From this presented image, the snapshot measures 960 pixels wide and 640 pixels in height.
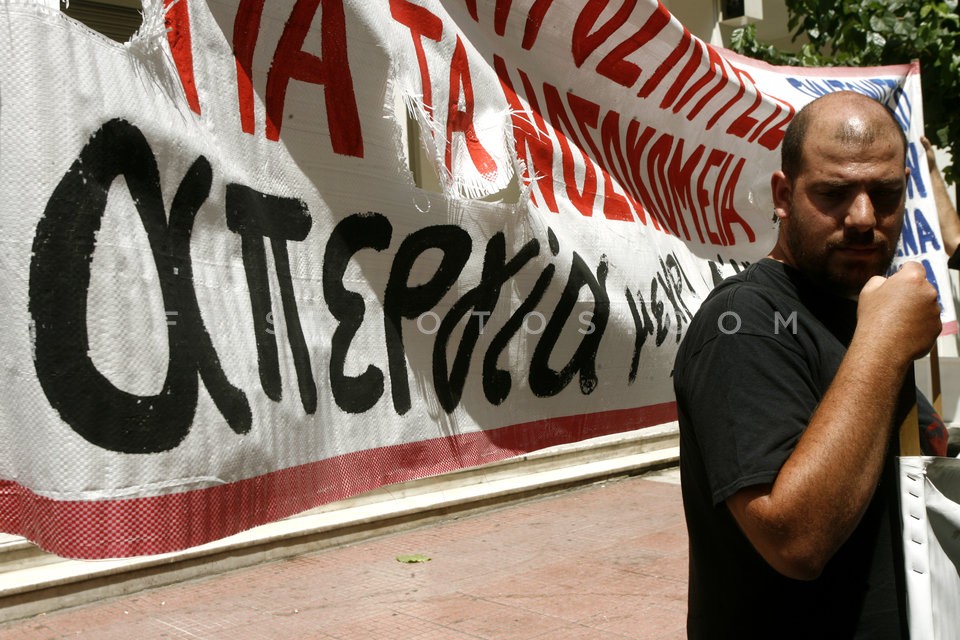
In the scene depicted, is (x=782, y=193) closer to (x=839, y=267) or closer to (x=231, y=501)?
(x=839, y=267)

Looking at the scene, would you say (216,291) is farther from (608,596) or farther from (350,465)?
(608,596)

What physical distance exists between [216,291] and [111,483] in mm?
366

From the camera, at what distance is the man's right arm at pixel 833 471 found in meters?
1.33

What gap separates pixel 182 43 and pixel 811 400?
46.5 inches

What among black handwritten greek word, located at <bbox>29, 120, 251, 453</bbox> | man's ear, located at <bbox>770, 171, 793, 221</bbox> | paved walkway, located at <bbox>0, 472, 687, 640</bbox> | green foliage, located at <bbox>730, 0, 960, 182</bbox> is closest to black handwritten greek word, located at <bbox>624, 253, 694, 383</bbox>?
man's ear, located at <bbox>770, 171, 793, 221</bbox>

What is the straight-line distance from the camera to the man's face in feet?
5.36

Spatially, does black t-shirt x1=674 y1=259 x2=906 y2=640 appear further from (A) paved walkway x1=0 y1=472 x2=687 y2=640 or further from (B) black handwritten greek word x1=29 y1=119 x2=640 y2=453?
(A) paved walkway x1=0 y1=472 x2=687 y2=640

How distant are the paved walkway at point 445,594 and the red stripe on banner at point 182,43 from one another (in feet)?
10.8

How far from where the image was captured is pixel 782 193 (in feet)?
5.78

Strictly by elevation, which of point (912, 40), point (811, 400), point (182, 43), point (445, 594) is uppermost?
point (912, 40)

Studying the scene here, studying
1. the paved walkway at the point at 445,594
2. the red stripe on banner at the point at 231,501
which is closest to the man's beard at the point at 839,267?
the red stripe on banner at the point at 231,501

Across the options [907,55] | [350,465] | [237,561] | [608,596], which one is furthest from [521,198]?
[907,55]

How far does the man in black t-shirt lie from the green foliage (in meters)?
4.56

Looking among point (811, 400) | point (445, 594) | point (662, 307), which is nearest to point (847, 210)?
point (811, 400)
